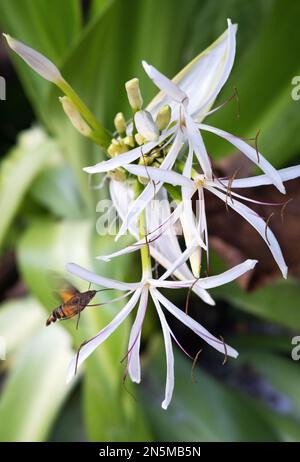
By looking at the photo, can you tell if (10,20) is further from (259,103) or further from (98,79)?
(259,103)

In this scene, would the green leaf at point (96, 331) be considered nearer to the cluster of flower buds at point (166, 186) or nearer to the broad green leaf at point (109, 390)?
the broad green leaf at point (109, 390)

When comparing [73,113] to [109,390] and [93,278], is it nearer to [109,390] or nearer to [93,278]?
[93,278]

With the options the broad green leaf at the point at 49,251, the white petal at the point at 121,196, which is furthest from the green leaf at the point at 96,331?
the white petal at the point at 121,196

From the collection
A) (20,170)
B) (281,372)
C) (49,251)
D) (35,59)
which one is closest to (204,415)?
(281,372)

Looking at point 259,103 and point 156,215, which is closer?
point 156,215

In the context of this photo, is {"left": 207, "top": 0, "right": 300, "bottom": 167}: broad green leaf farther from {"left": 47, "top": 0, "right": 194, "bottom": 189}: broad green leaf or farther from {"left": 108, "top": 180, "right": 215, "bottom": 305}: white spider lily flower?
{"left": 108, "top": 180, "right": 215, "bottom": 305}: white spider lily flower

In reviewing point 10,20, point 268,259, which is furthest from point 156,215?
point 10,20
